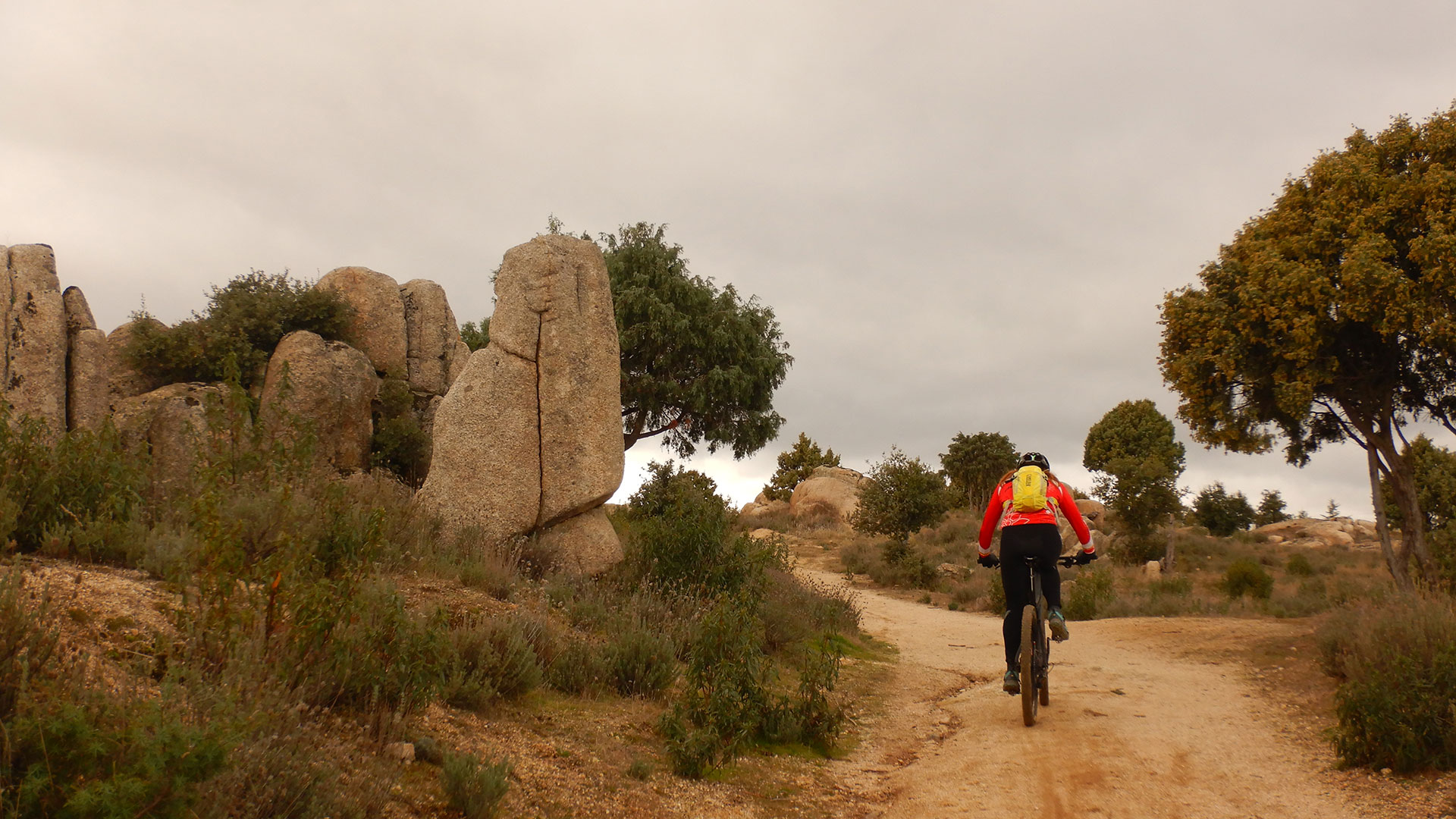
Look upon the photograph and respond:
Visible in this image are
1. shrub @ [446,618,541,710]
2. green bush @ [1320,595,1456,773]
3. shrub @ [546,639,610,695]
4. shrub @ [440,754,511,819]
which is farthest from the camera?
shrub @ [546,639,610,695]

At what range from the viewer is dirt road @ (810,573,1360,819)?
570 cm

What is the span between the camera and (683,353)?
88.1ft

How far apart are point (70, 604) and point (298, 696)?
1537 mm

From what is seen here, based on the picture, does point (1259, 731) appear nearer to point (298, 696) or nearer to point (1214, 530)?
point (298, 696)

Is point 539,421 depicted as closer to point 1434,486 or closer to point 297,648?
point 297,648

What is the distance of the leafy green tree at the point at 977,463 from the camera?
5312 cm

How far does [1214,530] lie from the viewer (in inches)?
1889

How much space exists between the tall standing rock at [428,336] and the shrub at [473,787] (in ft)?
56.0

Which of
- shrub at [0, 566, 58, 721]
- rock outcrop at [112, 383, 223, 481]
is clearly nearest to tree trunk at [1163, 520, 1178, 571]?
rock outcrop at [112, 383, 223, 481]

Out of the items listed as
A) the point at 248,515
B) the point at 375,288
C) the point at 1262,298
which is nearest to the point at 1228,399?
the point at 1262,298

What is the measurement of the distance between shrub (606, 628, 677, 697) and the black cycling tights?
9.58ft

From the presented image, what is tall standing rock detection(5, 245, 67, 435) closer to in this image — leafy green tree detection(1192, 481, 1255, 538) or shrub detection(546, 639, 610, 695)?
shrub detection(546, 639, 610, 695)

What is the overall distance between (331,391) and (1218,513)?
4687cm

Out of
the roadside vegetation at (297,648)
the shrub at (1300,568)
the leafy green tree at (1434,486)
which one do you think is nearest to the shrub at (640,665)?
the roadside vegetation at (297,648)
